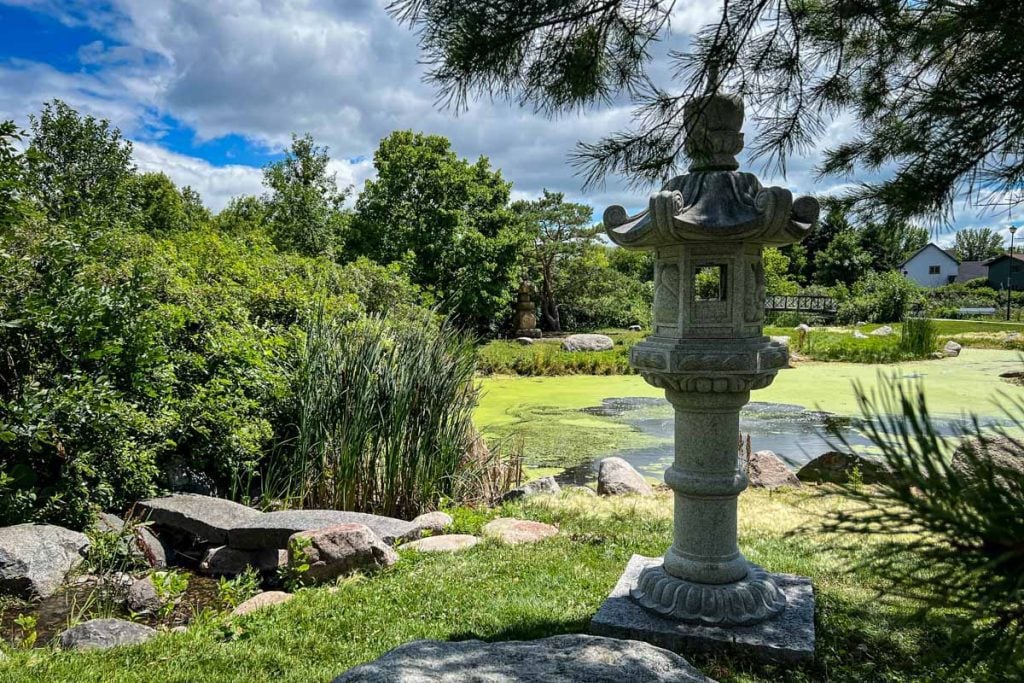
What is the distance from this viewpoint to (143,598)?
366 cm

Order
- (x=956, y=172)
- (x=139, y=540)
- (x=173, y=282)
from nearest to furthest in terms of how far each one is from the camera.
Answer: (x=956, y=172) < (x=139, y=540) < (x=173, y=282)

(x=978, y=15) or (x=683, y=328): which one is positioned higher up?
(x=978, y=15)

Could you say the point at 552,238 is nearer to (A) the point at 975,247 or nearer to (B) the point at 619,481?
(B) the point at 619,481

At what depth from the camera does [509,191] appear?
→ 63.7ft

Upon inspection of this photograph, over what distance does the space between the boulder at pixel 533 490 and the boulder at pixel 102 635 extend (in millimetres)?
3068

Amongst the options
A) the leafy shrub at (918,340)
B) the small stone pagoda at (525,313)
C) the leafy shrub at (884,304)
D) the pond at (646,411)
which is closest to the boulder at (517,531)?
the pond at (646,411)

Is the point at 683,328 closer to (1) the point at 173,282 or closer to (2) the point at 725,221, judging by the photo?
(2) the point at 725,221

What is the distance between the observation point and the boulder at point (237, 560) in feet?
14.2

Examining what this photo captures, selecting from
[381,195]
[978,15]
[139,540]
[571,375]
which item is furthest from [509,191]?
[978,15]

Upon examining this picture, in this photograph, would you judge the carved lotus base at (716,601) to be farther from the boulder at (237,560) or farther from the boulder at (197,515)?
the boulder at (197,515)

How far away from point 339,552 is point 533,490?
7.39 ft

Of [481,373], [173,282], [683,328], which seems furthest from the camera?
[481,373]

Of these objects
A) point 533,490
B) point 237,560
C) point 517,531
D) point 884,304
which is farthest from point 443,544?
point 884,304

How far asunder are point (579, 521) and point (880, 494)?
14.2ft
